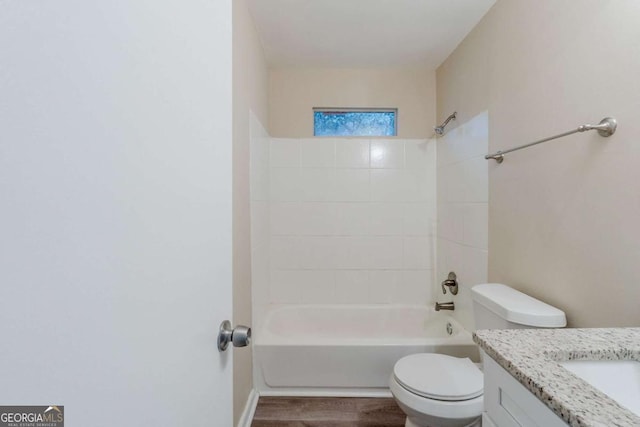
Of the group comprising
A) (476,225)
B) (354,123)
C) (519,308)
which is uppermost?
(354,123)

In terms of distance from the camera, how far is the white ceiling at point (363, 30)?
68.2 inches

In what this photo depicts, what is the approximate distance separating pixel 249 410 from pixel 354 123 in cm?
226

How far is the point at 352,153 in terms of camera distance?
8.34 feet

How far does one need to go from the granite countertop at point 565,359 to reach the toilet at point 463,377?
425 millimetres

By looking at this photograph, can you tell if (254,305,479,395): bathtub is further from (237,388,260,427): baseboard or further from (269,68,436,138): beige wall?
(269,68,436,138): beige wall

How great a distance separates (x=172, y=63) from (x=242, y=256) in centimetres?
133

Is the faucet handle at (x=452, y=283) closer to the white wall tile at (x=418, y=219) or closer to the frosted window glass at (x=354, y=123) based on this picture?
the white wall tile at (x=418, y=219)

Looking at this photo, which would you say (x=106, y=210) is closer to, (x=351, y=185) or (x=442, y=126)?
(x=351, y=185)

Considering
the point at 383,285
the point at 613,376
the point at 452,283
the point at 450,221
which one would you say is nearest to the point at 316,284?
the point at 383,285

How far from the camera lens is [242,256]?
5.60 ft

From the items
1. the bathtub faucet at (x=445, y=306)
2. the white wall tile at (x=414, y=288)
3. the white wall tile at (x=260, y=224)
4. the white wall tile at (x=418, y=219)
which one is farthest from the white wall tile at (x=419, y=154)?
the white wall tile at (x=260, y=224)

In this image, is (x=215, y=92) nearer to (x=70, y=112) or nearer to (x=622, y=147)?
(x=70, y=112)

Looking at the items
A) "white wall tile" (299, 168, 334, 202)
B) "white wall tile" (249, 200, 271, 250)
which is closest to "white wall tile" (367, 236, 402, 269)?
"white wall tile" (299, 168, 334, 202)

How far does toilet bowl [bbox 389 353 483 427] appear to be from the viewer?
4.16ft
